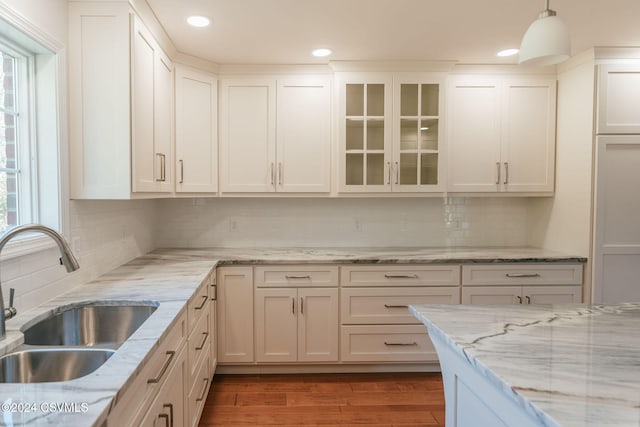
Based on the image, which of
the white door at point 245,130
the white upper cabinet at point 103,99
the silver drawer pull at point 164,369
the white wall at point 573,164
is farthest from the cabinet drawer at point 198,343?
the white wall at point 573,164

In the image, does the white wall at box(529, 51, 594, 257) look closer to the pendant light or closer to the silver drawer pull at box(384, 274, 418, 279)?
the silver drawer pull at box(384, 274, 418, 279)

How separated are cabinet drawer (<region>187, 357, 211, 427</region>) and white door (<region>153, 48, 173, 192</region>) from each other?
1140 millimetres

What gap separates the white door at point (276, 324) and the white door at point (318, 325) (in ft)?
0.17

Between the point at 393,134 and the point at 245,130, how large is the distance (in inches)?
46.1

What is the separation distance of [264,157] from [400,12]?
1.45 metres

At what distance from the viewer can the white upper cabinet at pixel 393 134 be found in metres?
3.19

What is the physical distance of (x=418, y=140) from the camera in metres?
3.21

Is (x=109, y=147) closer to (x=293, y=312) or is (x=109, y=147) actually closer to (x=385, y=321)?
(x=293, y=312)

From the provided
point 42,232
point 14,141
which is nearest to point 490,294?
point 42,232

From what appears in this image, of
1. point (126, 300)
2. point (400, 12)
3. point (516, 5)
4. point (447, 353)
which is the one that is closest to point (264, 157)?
point (400, 12)

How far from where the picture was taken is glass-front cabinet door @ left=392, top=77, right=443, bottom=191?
320cm

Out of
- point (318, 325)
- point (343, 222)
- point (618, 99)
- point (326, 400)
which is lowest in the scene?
point (326, 400)

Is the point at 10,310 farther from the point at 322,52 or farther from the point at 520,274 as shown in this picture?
the point at 520,274

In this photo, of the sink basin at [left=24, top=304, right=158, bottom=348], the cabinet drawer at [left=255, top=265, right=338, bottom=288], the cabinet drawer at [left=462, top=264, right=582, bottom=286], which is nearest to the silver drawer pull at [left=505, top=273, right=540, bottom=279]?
the cabinet drawer at [left=462, top=264, right=582, bottom=286]
